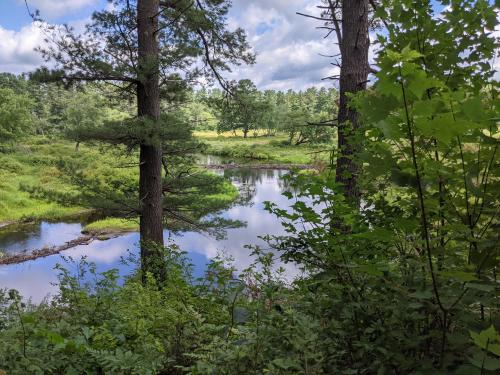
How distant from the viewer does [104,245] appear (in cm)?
1739

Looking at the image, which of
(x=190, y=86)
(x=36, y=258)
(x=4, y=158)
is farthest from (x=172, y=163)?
(x=4, y=158)

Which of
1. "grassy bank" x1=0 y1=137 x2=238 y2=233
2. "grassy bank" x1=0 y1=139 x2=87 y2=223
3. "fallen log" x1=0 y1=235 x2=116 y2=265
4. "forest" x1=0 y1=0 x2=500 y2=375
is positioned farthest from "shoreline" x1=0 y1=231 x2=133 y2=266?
"forest" x1=0 y1=0 x2=500 y2=375

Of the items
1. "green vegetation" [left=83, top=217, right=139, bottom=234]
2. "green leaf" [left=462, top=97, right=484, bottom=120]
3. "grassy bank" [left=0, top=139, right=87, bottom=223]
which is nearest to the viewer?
"green leaf" [left=462, top=97, right=484, bottom=120]

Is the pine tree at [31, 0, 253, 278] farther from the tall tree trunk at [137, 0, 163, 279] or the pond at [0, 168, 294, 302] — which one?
the pond at [0, 168, 294, 302]

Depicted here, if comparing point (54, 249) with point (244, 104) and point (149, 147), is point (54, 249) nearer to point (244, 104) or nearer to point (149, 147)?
point (149, 147)

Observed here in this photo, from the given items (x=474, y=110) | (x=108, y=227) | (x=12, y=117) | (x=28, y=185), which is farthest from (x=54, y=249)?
(x=12, y=117)

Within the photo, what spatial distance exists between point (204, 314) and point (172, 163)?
6844 mm

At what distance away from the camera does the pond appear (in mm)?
12076

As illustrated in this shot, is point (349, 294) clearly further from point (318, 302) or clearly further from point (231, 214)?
point (231, 214)

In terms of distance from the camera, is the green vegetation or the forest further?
the green vegetation

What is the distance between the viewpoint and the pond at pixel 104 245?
1208 cm

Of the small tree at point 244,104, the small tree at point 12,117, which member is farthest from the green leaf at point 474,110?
the small tree at point 12,117

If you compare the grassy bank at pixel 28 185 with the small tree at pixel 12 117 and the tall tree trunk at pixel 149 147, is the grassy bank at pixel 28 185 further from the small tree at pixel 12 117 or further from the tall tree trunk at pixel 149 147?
the tall tree trunk at pixel 149 147

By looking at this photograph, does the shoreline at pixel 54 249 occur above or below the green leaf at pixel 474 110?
below
